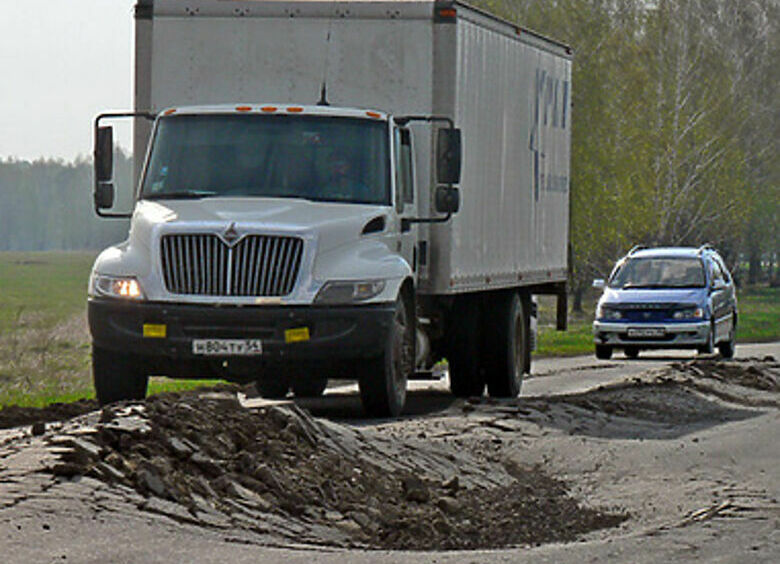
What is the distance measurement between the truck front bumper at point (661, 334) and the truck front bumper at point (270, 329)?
Answer: 14.2m

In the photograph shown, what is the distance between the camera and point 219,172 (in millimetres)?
15469

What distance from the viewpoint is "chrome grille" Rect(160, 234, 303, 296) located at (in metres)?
14.7

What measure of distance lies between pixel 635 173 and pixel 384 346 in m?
41.0

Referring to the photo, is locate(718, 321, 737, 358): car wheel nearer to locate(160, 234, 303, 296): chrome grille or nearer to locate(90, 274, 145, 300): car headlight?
locate(160, 234, 303, 296): chrome grille

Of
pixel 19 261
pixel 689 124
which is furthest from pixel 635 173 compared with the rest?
pixel 19 261

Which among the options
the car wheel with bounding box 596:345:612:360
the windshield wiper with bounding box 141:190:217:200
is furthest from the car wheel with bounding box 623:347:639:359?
the windshield wiper with bounding box 141:190:217:200

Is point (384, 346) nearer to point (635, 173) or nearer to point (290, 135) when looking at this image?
point (290, 135)

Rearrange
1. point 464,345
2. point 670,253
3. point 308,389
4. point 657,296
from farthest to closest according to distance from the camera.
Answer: point 670,253 < point 657,296 < point 308,389 < point 464,345

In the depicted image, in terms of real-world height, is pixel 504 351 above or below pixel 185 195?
below

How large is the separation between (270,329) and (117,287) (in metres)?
1.34

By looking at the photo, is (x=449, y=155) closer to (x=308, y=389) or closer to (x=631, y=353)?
(x=308, y=389)


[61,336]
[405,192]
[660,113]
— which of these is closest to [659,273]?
[405,192]

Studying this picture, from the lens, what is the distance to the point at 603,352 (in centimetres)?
2931

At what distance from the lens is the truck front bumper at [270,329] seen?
47.8ft
